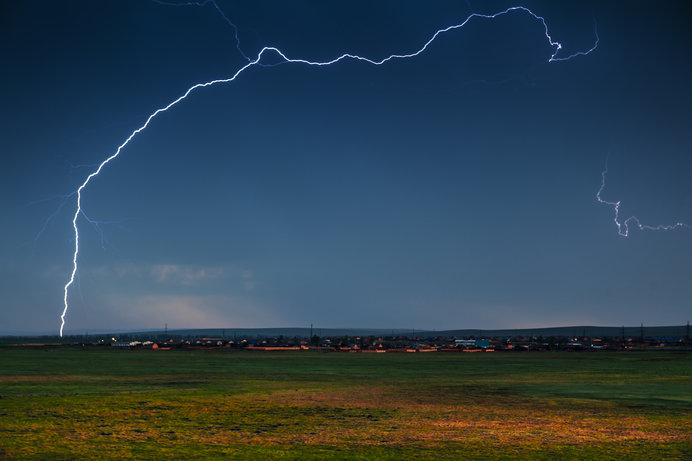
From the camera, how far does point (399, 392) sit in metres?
25.6

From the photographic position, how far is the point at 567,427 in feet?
51.8

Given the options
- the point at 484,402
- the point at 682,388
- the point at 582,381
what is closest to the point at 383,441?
the point at 484,402

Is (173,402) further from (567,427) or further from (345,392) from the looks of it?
(567,427)

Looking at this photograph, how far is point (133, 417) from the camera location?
56.3ft

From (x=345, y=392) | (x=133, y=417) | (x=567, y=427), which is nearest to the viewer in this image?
(x=567, y=427)

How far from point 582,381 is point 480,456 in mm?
22646

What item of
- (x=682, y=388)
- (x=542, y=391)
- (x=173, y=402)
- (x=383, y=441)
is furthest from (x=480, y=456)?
(x=682, y=388)

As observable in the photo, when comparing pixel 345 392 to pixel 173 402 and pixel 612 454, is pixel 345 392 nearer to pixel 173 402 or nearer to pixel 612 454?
pixel 173 402

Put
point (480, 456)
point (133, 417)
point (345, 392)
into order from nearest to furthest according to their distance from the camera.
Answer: point (480, 456)
point (133, 417)
point (345, 392)

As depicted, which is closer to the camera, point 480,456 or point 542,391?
point 480,456

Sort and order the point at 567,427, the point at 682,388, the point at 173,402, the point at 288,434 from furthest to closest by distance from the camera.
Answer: the point at 682,388, the point at 173,402, the point at 567,427, the point at 288,434

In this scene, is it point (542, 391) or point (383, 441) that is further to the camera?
point (542, 391)

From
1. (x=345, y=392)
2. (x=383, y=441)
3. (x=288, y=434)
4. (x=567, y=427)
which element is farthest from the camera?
(x=345, y=392)

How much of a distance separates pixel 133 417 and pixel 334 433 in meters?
6.04
